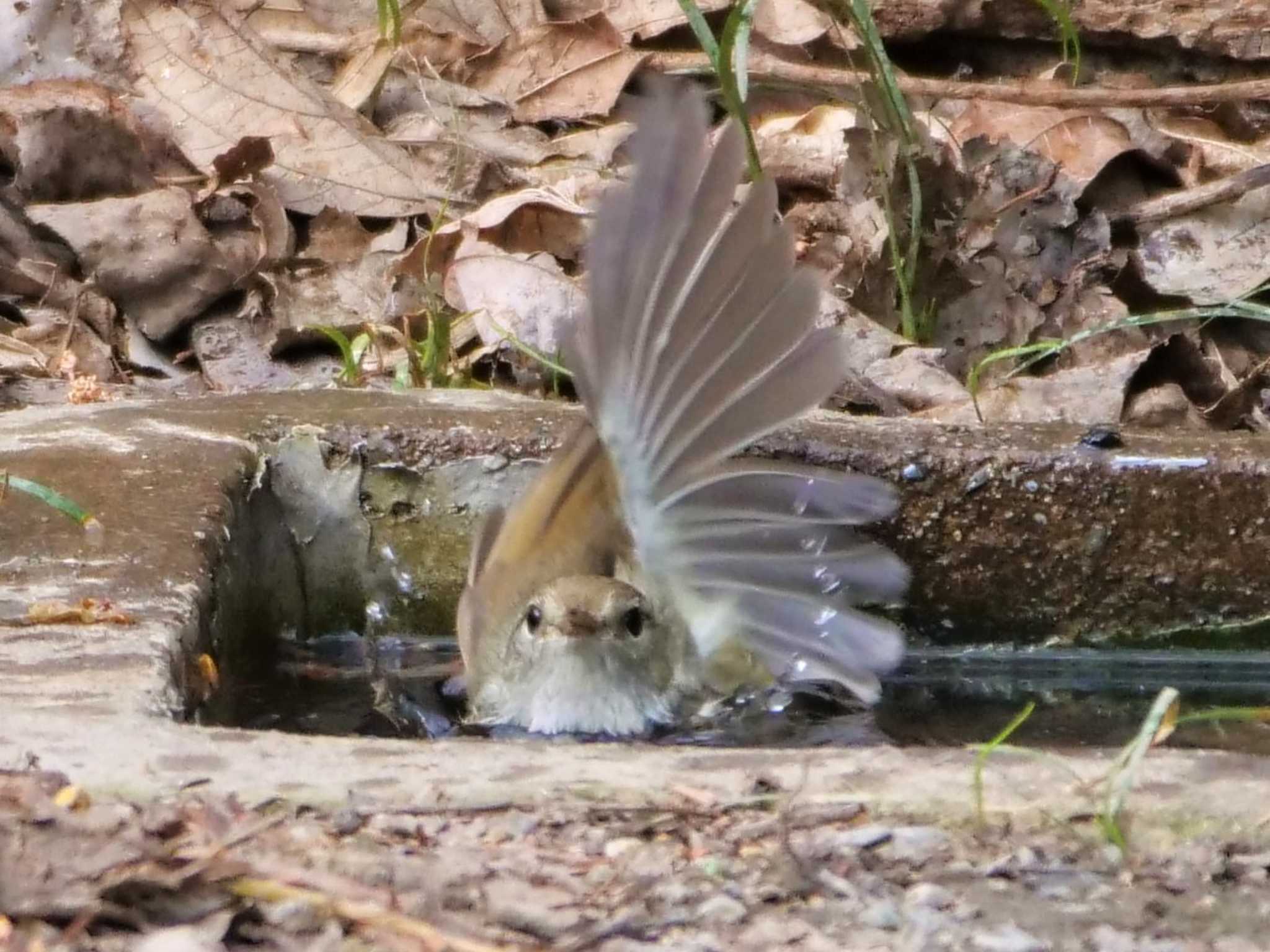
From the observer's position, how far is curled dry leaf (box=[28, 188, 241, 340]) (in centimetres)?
464

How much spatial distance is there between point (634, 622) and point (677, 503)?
206 millimetres

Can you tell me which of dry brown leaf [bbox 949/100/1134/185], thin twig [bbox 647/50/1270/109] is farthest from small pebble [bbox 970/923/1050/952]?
dry brown leaf [bbox 949/100/1134/185]

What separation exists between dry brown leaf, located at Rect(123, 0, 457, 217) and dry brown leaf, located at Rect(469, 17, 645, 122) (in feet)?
1.51

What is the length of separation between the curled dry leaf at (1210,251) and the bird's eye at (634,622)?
2028mm

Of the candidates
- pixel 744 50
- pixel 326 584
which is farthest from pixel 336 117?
pixel 326 584

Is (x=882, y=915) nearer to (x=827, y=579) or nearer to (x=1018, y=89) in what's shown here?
(x=827, y=579)

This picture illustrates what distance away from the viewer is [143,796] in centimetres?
154

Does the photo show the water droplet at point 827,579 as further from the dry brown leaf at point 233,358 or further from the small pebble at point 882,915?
the dry brown leaf at point 233,358

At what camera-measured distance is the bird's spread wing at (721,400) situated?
2.57m

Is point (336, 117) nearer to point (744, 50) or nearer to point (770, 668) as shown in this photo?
point (744, 50)

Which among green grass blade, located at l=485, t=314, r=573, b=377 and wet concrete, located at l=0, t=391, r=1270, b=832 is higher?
green grass blade, located at l=485, t=314, r=573, b=377

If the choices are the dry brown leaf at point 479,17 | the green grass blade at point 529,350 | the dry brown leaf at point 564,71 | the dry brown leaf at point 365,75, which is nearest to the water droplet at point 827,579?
the green grass blade at point 529,350

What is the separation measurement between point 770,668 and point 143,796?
5.41 ft

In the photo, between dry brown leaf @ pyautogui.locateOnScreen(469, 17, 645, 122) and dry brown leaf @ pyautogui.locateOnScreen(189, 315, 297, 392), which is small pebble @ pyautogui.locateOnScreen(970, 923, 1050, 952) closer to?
dry brown leaf @ pyautogui.locateOnScreen(189, 315, 297, 392)
